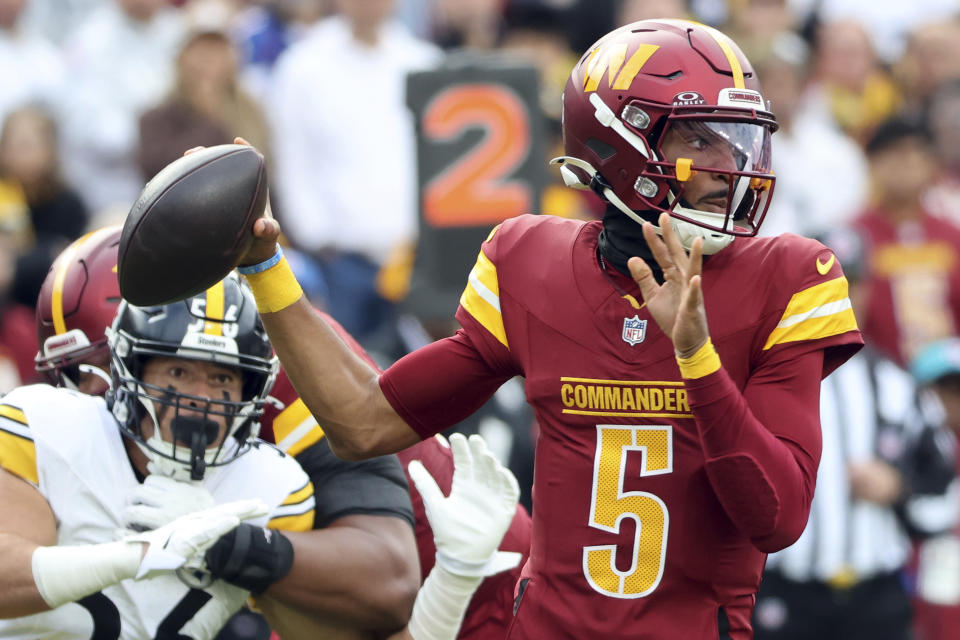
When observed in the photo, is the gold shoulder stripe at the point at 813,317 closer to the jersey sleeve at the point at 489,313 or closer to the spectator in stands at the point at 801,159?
the jersey sleeve at the point at 489,313

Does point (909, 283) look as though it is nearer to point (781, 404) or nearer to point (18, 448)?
point (781, 404)

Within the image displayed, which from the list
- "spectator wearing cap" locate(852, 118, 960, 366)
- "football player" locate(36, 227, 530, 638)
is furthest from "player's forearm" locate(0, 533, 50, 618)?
"spectator wearing cap" locate(852, 118, 960, 366)

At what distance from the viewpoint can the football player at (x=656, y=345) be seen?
309 cm

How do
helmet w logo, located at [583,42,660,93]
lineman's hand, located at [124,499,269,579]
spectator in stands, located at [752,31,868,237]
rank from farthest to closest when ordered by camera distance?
spectator in stands, located at [752,31,868,237], lineman's hand, located at [124,499,269,579], helmet w logo, located at [583,42,660,93]

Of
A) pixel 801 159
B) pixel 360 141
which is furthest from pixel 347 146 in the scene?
pixel 801 159

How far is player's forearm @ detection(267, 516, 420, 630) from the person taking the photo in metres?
3.72

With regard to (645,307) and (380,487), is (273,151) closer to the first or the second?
(380,487)

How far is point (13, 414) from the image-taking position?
369 centimetres

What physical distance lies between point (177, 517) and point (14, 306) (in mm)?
3683

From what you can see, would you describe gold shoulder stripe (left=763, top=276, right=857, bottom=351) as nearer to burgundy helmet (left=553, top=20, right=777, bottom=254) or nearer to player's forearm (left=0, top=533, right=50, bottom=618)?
burgundy helmet (left=553, top=20, right=777, bottom=254)

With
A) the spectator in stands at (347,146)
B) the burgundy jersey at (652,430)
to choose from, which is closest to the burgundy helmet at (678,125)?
the burgundy jersey at (652,430)

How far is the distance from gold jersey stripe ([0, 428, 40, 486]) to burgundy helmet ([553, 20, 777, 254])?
4.49ft

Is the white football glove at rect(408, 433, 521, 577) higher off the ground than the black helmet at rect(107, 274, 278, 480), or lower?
lower

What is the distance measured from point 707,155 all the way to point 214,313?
3.95ft
